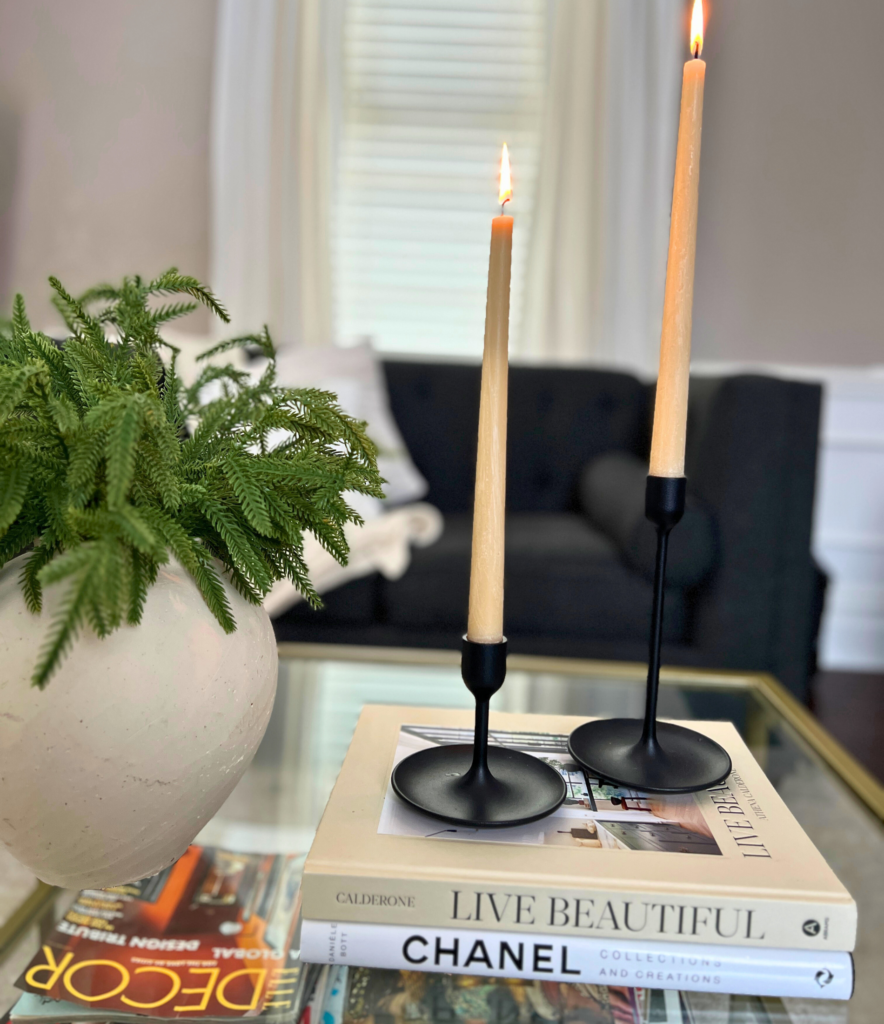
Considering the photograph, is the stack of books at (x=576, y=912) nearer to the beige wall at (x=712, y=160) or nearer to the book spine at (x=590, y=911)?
the book spine at (x=590, y=911)

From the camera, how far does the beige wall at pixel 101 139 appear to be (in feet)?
9.14

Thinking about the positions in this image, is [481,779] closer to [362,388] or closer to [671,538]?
[671,538]

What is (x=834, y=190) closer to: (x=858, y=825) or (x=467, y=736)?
(x=858, y=825)

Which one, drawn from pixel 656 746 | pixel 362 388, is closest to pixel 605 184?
pixel 362 388

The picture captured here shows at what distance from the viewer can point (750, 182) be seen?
2.72 meters

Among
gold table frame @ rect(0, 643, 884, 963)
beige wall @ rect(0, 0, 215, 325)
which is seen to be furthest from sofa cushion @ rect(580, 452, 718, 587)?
beige wall @ rect(0, 0, 215, 325)

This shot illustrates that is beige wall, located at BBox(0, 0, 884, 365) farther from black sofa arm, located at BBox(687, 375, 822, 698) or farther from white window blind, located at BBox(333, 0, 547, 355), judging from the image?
black sofa arm, located at BBox(687, 375, 822, 698)

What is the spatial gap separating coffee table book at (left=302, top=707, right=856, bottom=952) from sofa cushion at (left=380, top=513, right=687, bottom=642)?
3.86 feet

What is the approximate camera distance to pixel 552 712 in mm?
880

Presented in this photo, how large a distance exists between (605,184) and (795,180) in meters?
0.61

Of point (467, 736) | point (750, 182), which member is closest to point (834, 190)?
point (750, 182)

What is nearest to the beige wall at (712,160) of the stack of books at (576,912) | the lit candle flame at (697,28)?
the lit candle flame at (697,28)

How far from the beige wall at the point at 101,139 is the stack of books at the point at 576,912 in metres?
2.75

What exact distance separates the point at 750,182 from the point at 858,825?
245cm
